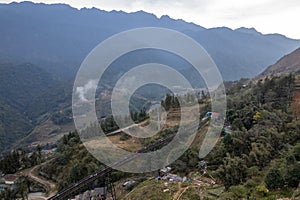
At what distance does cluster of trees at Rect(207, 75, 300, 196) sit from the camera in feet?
59.9

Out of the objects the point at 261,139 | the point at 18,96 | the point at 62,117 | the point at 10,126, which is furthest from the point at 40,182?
the point at 18,96

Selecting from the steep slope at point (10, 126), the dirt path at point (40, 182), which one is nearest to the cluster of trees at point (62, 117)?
the steep slope at point (10, 126)

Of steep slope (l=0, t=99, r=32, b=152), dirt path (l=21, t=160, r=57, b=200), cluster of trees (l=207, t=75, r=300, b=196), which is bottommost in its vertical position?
steep slope (l=0, t=99, r=32, b=152)

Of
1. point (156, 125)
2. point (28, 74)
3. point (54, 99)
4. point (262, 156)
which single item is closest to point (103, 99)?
point (54, 99)

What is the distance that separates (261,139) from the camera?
22906 millimetres

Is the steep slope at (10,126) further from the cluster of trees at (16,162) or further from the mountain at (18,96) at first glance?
the cluster of trees at (16,162)

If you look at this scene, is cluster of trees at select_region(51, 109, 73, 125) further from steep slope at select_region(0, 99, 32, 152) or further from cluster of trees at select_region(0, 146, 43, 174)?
cluster of trees at select_region(0, 146, 43, 174)

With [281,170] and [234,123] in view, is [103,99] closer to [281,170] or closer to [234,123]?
[234,123]

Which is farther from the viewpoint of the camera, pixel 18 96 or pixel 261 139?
pixel 18 96

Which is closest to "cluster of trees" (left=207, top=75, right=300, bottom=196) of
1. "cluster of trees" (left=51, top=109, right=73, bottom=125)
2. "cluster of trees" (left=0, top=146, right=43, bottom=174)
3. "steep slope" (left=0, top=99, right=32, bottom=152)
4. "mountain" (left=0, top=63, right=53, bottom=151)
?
"cluster of trees" (left=0, top=146, right=43, bottom=174)

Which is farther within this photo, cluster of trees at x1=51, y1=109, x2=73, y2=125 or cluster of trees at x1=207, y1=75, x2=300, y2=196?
cluster of trees at x1=51, y1=109, x2=73, y2=125

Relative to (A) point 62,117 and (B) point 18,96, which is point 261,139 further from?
(B) point 18,96

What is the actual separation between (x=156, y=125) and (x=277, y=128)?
56.8 ft

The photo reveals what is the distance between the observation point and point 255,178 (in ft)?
62.6
